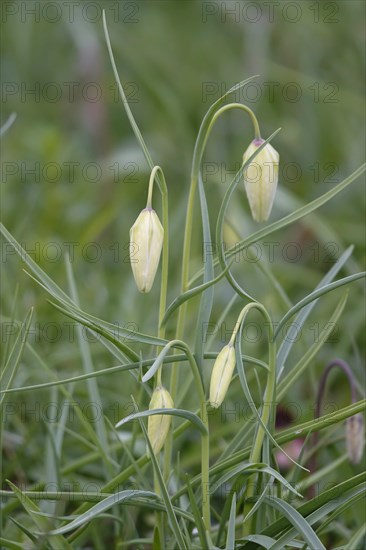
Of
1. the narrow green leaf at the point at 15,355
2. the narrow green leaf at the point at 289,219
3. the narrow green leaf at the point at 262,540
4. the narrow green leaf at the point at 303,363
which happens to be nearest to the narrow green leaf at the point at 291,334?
the narrow green leaf at the point at 303,363

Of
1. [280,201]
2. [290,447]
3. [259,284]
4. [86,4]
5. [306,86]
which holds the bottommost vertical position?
[290,447]

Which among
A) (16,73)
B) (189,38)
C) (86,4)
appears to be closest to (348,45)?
(189,38)

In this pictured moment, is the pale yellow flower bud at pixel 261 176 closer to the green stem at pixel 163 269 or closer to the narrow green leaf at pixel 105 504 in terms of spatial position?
the green stem at pixel 163 269

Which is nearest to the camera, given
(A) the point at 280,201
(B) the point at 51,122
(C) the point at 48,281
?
(C) the point at 48,281

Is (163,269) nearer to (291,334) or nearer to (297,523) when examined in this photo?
(291,334)

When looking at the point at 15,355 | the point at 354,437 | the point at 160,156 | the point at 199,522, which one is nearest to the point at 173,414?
the point at 199,522

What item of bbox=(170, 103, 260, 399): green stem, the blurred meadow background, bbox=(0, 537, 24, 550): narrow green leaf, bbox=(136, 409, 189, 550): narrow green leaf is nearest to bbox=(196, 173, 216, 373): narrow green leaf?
bbox=(170, 103, 260, 399): green stem

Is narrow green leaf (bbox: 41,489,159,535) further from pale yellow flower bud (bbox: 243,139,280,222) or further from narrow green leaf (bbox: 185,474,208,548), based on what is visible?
pale yellow flower bud (bbox: 243,139,280,222)

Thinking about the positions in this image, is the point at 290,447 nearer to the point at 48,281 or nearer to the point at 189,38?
the point at 48,281

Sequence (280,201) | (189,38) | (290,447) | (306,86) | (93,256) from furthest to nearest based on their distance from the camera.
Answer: (189,38), (306,86), (93,256), (280,201), (290,447)
